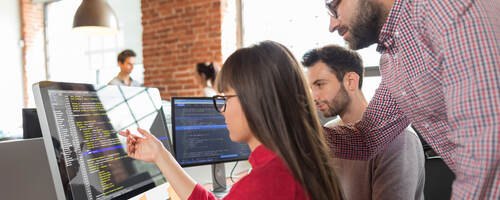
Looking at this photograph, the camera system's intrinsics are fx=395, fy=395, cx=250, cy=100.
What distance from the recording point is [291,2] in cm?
443

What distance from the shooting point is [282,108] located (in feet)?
3.02

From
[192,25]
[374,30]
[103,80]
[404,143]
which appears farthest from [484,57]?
[103,80]

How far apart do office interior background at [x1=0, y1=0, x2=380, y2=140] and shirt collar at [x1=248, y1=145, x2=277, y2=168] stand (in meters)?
2.21

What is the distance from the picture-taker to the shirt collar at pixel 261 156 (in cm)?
94

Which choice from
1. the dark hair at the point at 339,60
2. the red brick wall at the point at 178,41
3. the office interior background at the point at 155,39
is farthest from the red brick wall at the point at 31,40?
the dark hair at the point at 339,60

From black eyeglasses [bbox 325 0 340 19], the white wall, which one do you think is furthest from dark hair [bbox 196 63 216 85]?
the white wall

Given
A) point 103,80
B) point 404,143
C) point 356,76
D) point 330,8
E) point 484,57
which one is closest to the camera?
point 484,57

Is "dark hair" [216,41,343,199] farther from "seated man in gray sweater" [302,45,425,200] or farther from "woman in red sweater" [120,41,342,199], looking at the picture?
"seated man in gray sweater" [302,45,425,200]

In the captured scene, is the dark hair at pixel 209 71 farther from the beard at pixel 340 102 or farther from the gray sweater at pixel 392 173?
the gray sweater at pixel 392 173

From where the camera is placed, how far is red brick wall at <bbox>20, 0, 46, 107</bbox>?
645cm

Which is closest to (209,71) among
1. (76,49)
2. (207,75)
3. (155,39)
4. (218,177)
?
(207,75)

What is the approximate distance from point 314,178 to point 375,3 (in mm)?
535

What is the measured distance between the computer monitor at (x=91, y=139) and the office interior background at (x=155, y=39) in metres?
1.77

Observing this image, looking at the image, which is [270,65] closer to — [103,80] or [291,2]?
[291,2]
